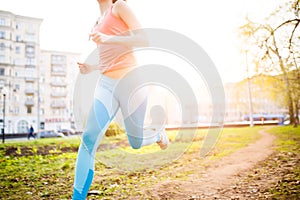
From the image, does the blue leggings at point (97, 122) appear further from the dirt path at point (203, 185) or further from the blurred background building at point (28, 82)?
the blurred background building at point (28, 82)

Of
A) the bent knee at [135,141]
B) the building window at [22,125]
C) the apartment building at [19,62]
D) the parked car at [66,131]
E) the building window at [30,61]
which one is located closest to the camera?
the bent knee at [135,141]

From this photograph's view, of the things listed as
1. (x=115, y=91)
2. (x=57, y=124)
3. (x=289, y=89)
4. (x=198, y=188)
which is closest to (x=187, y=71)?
(x=198, y=188)

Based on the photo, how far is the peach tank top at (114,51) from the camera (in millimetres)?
1032

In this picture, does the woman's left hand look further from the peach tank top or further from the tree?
the tree

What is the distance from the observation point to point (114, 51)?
1033mm

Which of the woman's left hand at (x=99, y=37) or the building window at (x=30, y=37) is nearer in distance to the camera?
the woman's left hand at (x=99, y=37)

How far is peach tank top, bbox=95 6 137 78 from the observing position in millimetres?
1032

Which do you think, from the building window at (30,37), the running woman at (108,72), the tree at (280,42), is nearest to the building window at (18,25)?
the building window at (30,37)

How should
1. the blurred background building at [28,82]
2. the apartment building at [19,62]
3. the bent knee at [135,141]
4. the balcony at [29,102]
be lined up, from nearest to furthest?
the bent knee at [135,141] → the blurred background building at [28,82] → the apartment building at [19,62] → the balcony at [29,102]

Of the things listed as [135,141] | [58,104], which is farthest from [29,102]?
[135,141]

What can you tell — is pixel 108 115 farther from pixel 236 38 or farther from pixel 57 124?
pixel 57 124

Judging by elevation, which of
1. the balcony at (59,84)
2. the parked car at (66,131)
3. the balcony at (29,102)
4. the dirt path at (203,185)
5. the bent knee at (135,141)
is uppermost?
the balcony at (59,84)

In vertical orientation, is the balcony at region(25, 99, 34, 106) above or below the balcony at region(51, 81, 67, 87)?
below

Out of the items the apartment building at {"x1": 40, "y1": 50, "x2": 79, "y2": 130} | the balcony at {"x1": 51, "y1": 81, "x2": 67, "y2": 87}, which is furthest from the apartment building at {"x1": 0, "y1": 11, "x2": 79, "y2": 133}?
the balcony at {"x1": 51, "y1": 81, "x2": 67, "y2": 87}
